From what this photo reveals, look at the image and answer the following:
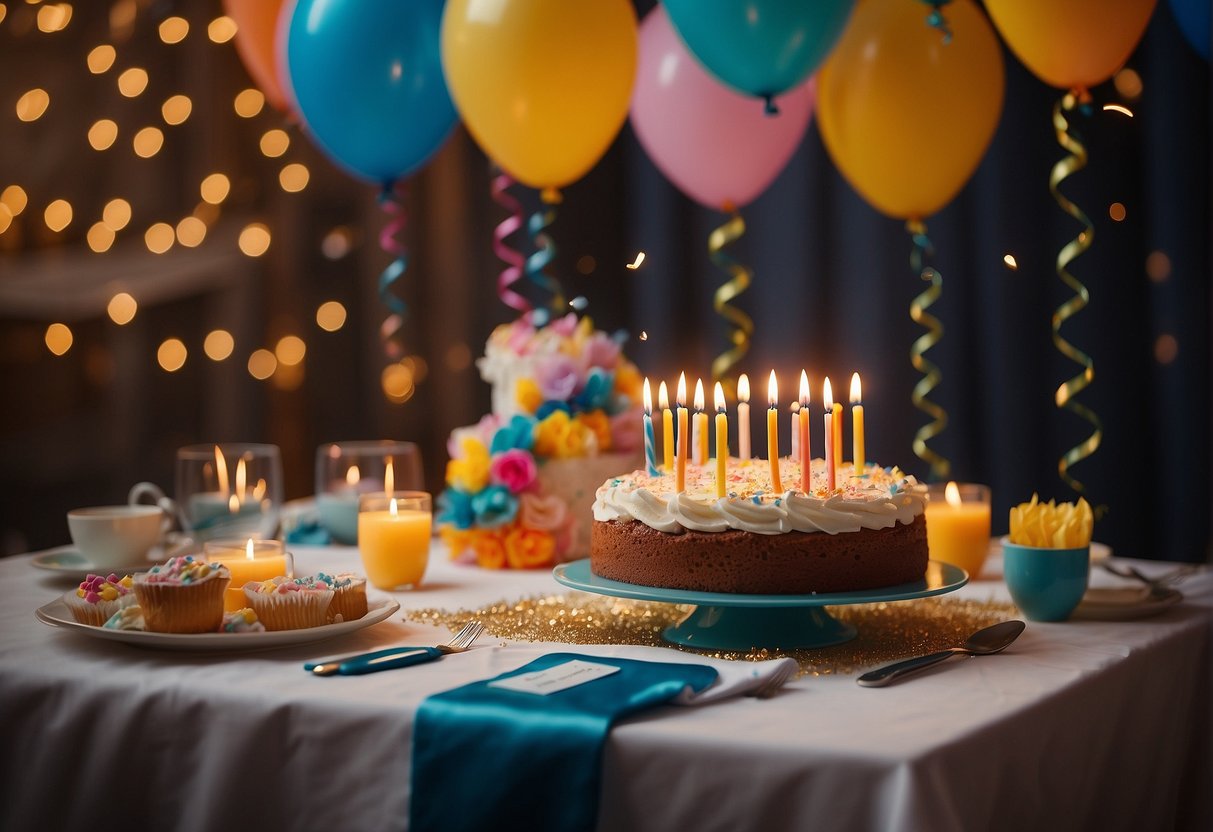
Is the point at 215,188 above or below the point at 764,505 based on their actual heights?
above

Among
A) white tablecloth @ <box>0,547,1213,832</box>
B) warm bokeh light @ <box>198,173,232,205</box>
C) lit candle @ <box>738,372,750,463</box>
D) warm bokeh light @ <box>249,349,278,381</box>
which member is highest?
warm bokeh light @ <box>198,173,232,205</box>

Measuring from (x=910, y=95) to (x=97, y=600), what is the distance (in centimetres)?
145

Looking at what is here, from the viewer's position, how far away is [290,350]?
12.9 ft

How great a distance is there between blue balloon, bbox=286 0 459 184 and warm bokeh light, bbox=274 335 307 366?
186 cm

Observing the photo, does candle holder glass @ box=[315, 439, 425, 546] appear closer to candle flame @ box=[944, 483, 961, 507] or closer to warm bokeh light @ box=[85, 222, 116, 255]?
candle flame @ box=[944, 483, 961, 507]

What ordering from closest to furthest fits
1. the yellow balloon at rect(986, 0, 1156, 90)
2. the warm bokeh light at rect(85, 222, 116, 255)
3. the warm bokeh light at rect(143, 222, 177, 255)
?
the yellow balloon at rect(986, 0, 1156, 90), the warm bokeh light at rect(85, 222, 116, 255), the warm bokeh light at rect(143, 222, 177, 255)

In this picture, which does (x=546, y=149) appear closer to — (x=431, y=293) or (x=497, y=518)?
(x=497, y=518)

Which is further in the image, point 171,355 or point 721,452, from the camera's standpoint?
point 171,355

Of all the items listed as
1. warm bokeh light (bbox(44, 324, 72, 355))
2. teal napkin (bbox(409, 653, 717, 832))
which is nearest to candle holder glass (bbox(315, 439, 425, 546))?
teal napkin (bbox(409, 653, 717, 832))

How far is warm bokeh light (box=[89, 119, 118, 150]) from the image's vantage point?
347 centimetres

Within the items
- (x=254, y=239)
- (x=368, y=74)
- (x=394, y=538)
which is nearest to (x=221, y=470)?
(x=394, y=538)

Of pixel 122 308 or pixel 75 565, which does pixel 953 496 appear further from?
pixel 122 308

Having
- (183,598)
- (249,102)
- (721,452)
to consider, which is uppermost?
(249,102)

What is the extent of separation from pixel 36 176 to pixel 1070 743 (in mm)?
3163
